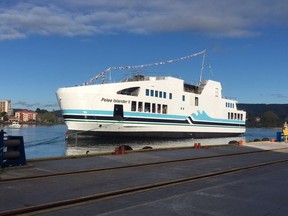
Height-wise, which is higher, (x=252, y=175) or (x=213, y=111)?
(x=213, y=111)

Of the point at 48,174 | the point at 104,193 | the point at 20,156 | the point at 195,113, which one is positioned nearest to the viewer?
the point at 104,193

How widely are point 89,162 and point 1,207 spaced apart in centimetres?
684

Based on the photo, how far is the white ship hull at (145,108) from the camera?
45.8m

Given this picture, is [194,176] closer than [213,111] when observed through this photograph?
Yes

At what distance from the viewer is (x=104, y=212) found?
7172mm

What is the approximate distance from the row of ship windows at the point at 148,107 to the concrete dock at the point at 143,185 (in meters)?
33.7

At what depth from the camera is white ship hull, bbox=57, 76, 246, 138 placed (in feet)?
150

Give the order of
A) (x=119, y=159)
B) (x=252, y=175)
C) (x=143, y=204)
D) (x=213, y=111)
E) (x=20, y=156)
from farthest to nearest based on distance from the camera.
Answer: (x=213, y=111) < (x=119, y=159) < (x=252, y=175) < (x=20, y=156) < (x=143, y=204)

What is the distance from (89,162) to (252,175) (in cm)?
527

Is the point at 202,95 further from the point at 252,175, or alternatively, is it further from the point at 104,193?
the point at 104,193

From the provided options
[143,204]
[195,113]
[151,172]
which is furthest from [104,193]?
[195,113]

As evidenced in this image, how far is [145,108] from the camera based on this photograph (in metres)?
50.6

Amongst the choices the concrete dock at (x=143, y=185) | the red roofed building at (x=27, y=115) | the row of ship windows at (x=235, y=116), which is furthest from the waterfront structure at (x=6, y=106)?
the concrete dock at (x=143, y=185)

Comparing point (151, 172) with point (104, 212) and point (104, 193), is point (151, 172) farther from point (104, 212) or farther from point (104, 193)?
point (104, 212)
